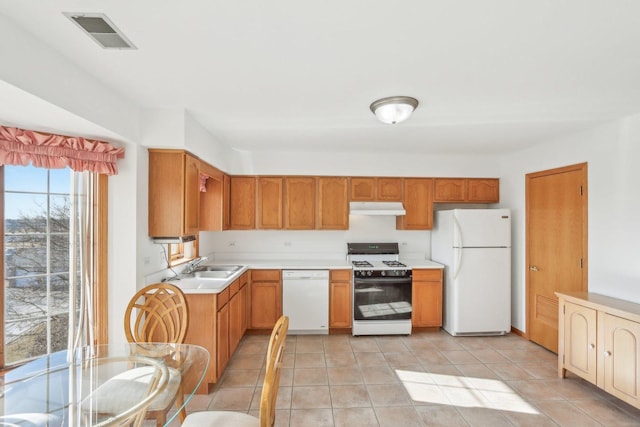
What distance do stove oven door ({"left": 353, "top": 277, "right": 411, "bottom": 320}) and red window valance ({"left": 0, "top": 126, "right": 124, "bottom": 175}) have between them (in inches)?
113

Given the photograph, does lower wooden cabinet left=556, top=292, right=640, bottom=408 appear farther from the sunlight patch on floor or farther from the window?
the window

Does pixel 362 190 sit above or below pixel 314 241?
above

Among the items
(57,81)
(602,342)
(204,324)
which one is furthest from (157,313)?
(602,342)

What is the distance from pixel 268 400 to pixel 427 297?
310cm

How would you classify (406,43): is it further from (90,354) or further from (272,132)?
(90,354)

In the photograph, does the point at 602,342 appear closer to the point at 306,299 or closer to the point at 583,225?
the point at 583,225

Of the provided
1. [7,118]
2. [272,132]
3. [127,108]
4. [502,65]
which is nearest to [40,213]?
[7,118]

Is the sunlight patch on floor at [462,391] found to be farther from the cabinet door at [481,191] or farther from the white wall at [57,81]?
the white wall at [57,81]

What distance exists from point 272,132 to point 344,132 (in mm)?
761

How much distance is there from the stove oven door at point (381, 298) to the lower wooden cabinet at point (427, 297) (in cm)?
12

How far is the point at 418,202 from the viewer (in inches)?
163

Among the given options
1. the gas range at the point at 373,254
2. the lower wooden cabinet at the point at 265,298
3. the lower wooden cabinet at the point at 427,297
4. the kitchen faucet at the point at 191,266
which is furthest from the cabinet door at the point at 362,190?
the kitchen faucet at the point at 191,266

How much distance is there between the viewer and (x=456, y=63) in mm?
1766

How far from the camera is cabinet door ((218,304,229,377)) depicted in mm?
2586
